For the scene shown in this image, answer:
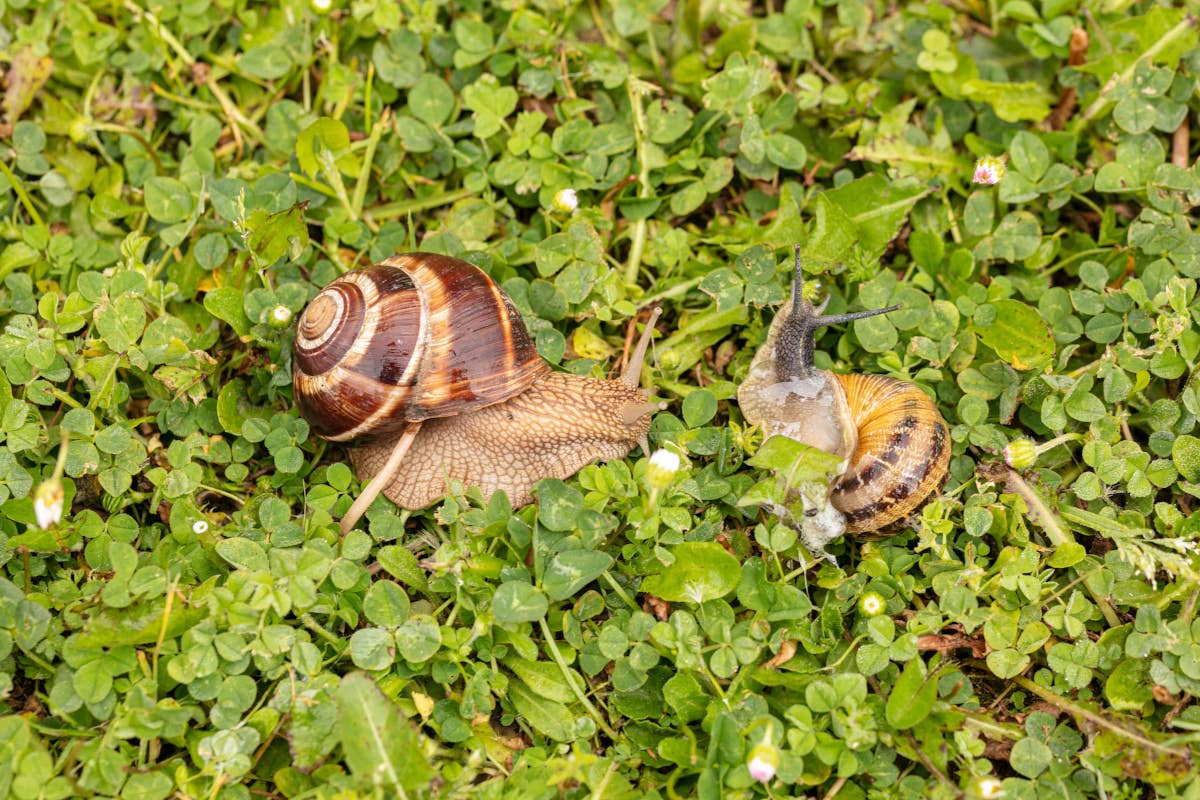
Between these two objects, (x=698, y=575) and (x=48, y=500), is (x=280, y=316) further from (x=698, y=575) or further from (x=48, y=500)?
(x=698, y=575)

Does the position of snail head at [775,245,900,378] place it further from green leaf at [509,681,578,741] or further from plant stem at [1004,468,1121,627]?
green leaf at [509,681,578,741]

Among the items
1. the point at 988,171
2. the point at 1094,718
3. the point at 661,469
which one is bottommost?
the point at 1094,718

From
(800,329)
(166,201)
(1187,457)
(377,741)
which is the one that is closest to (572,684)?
(377,741)

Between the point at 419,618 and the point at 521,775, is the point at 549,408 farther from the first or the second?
the point at 521,775

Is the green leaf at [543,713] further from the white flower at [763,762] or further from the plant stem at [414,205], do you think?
the plant stem at [414,205]

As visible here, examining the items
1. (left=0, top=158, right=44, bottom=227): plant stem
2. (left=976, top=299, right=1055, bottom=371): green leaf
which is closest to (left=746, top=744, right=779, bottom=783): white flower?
(left=976, top=299, right=1055, bottom=371): green leaf

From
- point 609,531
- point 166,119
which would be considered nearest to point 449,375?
point 609,531
